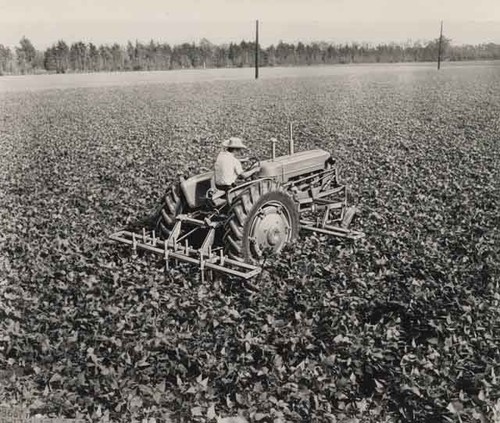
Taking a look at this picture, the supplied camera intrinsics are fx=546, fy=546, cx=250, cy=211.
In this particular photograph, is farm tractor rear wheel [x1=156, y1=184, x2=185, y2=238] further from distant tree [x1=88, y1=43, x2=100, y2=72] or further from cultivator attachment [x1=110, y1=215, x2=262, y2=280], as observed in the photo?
distant tree [x1=88, y1=43, x2=100, y2=72]

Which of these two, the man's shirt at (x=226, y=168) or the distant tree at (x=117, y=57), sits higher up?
the distant tree at (x=117, y=57)

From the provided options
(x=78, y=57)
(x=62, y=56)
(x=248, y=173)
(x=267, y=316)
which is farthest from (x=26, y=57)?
(x=267, y=316)

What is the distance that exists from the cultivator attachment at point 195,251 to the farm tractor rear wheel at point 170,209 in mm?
118

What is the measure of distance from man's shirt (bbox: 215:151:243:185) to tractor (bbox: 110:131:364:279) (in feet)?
0.35

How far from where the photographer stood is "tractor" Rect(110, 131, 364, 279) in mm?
5164

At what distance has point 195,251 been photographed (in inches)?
202

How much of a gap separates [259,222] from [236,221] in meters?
0.29

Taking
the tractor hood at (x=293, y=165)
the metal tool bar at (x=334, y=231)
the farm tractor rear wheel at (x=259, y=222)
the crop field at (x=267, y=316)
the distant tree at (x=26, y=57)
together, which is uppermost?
the distant tree at (x=26, y=57)

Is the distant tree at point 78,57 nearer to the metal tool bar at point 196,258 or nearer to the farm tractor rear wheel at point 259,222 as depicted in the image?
the metal tool bar at point 196,258

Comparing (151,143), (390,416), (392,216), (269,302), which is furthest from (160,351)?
(151,143)

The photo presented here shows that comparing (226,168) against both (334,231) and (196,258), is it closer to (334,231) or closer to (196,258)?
(196,258)

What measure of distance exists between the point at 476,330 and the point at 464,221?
260 cm

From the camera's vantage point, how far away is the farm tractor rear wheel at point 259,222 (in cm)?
517

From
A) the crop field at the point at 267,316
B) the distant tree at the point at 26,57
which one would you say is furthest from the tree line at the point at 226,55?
the crop field at the point at 267,316
